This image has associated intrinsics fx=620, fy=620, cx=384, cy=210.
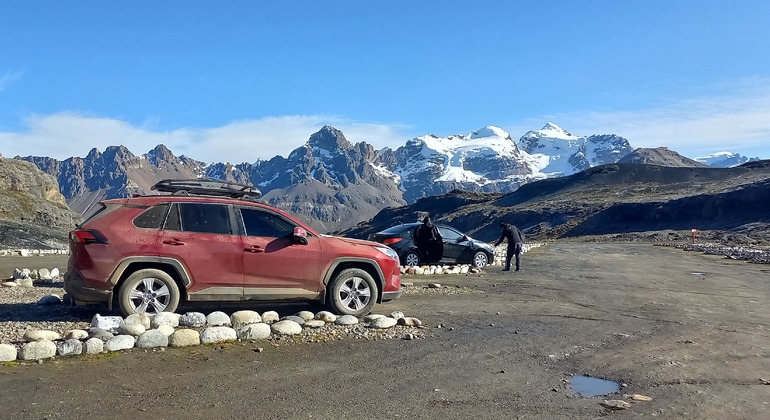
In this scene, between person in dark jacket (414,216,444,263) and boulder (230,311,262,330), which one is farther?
person in dark jacket (414,216,444,263)

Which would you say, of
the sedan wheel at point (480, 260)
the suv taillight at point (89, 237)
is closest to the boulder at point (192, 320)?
the suv taillight at point (89, 237)

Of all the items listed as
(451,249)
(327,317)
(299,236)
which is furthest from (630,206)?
(327,317)

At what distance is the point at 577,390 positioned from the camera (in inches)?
231

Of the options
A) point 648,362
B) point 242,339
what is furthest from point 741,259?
point 242,339

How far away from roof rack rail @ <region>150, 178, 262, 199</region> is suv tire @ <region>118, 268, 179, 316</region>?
1.46 meters

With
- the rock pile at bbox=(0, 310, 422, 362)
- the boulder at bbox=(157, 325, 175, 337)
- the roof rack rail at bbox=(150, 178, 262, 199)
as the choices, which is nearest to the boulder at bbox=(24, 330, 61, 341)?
the rock pile at bbox=(0, 310, 422, 362)

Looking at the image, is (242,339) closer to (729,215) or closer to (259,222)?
(259,222)

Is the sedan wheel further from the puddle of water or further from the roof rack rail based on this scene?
the puddle of water

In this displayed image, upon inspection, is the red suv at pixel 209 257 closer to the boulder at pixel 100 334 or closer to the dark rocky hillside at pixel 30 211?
the boulder at pixel 100 334

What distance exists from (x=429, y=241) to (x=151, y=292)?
438 inches

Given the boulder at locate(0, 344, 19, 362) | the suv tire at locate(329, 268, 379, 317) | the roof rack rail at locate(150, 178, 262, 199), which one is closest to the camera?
the boulder at locate(0, 344, 19, 362)

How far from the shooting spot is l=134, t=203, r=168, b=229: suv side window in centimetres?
848

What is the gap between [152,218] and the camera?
856 cm

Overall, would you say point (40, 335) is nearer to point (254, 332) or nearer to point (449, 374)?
point (254, 332)
